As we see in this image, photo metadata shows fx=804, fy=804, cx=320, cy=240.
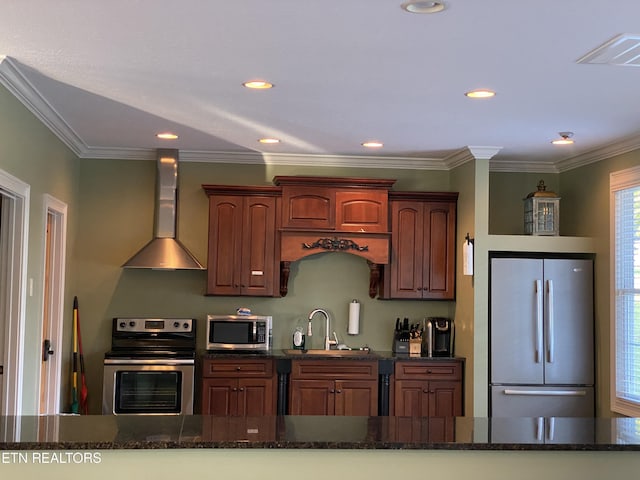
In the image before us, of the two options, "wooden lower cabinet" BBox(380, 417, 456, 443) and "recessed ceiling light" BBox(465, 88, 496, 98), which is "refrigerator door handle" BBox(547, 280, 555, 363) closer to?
"recessed ceiling light" BBox(465, 88, 496, 98)

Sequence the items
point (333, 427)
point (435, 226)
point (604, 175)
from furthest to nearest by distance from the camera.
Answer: point (435, 226)
point (604, 175)
point (333, 427)

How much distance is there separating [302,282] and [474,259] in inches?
60.2

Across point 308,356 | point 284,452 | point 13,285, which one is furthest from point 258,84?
point 308,356

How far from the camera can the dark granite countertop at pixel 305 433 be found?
2.60m

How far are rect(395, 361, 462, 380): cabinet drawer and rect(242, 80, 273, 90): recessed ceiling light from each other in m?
2.88

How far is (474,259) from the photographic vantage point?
6.33m

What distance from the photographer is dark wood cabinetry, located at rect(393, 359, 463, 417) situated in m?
6.46

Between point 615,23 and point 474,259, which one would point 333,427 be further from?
point 474,259

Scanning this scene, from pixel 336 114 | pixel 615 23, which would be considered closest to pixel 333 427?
pixel 615 23

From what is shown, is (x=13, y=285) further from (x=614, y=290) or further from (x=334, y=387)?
(x=614, y=290)

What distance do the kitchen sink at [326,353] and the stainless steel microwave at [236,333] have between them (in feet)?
0.83

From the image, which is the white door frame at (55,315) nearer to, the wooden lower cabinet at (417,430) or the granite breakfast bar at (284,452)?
the granite breakfast bar at (284,452)

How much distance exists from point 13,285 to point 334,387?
2.68 metres

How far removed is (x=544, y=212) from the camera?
21.3ft
